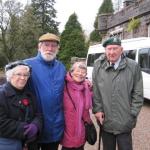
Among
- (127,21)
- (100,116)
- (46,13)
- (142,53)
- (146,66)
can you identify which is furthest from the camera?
(46,13)

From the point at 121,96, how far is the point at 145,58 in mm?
8635

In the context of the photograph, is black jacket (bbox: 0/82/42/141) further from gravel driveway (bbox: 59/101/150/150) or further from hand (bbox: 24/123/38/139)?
gravel driveway (bbox: 59/101/150/150)

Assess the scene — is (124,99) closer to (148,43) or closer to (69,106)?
(69,106)

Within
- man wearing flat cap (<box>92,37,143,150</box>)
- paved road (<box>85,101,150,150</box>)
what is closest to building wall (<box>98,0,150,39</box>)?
paved road (<box>85,101,150,150</box>)

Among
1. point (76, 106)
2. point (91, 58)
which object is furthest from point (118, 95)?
point (91, 58)

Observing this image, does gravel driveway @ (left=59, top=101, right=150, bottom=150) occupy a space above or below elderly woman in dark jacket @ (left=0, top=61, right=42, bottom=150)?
below

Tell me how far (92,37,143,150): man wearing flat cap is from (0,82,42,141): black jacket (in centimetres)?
98

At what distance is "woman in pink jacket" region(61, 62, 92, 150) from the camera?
14.5 feet

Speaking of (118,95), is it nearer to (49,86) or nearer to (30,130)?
(49,86)

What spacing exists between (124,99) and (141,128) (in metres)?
4.72

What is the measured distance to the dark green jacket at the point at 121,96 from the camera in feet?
14.7

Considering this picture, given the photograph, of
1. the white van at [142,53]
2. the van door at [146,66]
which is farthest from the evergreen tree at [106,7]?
Result: the van door at [146,66]

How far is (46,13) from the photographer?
193 feet

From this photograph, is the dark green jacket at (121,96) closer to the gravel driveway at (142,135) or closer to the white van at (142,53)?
the gravel driveway at (142,135)
